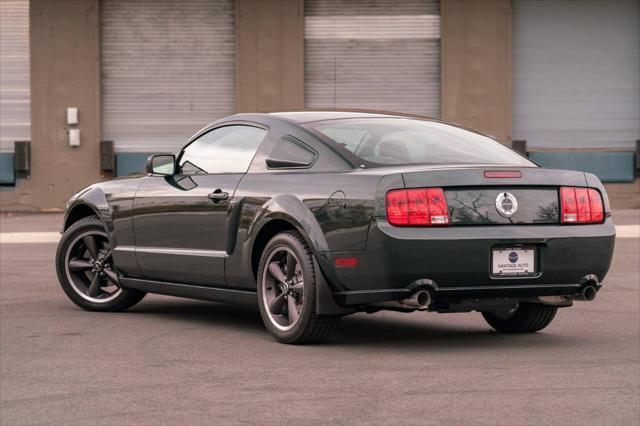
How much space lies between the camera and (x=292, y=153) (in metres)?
8.92

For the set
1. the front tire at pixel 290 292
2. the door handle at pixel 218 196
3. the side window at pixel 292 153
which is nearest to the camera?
the front tire at pixel 290 292

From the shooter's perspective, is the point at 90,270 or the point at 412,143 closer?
the point at 412,143

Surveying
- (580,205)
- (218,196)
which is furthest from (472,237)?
(218,196)

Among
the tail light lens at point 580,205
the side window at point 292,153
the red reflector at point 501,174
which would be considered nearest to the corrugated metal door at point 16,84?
the side window at point 292,153

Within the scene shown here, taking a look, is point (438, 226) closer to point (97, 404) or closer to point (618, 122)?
point (97, 404)

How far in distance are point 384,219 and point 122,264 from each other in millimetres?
2913

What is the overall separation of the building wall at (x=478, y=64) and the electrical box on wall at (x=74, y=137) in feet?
25.1

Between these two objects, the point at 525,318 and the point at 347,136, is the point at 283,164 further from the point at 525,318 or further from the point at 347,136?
the point at 525,318

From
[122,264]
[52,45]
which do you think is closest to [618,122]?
[52,45]

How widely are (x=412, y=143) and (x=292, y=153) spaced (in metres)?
0.77

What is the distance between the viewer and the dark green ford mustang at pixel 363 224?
26.3 ft

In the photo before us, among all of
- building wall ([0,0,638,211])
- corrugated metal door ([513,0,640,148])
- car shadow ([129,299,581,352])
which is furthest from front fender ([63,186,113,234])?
corrugated metal door ([513,0,640,148])

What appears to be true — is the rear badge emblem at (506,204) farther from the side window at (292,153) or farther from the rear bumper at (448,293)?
the side window at (292,153)

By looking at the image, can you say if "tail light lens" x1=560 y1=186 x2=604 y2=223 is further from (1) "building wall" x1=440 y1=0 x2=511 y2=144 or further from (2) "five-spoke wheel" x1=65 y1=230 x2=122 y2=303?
(1) "building wall" x1=440 y1=0 x2=511 y2=144
